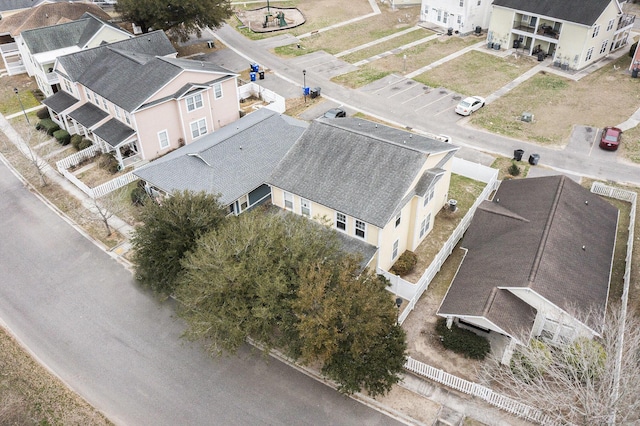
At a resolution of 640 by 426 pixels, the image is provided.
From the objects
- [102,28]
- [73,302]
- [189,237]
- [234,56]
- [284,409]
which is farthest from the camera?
[234,56]

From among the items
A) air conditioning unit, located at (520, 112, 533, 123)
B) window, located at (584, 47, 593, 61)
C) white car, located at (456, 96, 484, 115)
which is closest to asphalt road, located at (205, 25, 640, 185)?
white car, located at (456, 96, 484, 115)

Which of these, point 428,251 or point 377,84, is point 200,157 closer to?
point 428,251

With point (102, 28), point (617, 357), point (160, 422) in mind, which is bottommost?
point (160, 422)

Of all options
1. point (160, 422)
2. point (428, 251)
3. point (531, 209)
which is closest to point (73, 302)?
point (160, 422)

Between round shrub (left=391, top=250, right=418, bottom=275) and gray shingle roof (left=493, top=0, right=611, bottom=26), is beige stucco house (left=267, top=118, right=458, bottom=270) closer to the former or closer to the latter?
round shrub (left=391, top=250, right=418, bottom=275)

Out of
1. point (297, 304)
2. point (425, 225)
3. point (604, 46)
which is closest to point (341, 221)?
point (425, 225)

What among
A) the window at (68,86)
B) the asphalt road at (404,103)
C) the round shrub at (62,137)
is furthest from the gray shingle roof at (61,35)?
the asphalt road at (404,103)
